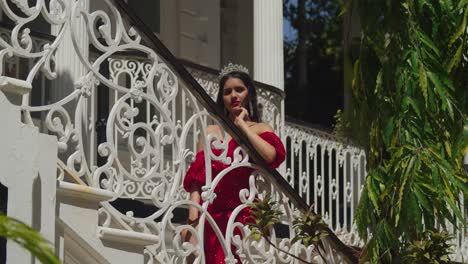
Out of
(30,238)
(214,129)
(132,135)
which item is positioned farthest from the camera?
(214,129)

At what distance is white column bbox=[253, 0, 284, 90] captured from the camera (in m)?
12.4

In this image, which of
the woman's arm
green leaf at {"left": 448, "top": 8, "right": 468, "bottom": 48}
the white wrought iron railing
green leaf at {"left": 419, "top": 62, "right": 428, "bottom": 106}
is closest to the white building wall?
the white wrought iron railing

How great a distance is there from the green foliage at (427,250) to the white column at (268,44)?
17.8ft

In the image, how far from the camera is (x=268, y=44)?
12477mm

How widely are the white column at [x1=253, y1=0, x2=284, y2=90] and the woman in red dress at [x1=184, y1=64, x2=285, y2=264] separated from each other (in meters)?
3.50

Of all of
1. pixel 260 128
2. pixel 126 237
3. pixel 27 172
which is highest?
pixel 27 172

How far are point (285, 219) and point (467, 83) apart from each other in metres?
1.75

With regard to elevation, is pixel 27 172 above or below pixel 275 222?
above

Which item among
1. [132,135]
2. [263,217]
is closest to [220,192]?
[263,217]

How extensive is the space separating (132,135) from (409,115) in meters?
1.48

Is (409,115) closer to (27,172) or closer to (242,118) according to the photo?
(242,118)

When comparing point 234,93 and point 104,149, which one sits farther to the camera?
point 234,93

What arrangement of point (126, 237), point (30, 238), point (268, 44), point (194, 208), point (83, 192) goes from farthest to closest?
point (268, 44) < point (194, 208) < point (126, 237) < point (83, 192) < point (30, 238)

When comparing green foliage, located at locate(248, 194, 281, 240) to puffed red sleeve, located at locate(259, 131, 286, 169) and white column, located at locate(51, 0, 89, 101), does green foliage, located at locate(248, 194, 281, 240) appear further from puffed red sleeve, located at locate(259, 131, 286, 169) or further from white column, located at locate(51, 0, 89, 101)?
white column, located at locate(51, 0, 89, 101)
